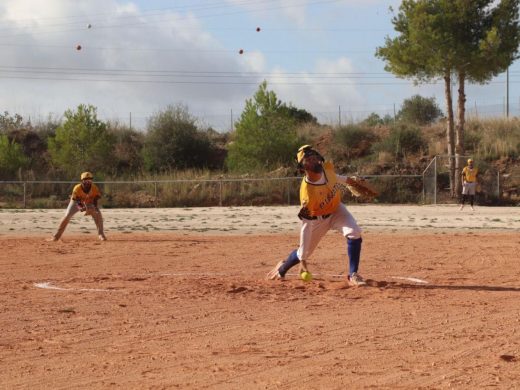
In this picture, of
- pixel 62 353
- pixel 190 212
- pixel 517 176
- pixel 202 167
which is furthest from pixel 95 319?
pixel 202 167

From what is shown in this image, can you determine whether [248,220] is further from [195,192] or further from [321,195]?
[321,195]

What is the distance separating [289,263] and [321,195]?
49.6 inches

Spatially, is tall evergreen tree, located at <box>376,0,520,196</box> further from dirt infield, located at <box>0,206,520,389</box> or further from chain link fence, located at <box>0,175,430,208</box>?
dirt infield, located at <box>0,206,520,389</box>

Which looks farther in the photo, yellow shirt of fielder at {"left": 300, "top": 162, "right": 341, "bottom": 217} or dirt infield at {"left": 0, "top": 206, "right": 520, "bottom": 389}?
yellow shirt of fielder at {"left": 300, "top": 162, "right": 341, "bottom": 217}

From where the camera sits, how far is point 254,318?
938 centimetres

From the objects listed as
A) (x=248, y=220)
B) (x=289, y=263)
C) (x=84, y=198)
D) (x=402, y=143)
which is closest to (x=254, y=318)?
(x=289, y=263)

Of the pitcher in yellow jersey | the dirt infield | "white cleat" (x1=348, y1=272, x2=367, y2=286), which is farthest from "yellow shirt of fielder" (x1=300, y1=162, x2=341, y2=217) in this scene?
the dirt infield

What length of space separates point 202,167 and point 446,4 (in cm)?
1883

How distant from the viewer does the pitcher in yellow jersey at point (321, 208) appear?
11.6 meters

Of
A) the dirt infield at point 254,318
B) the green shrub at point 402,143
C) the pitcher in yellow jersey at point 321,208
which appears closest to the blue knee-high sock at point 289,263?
the pitcher in yellow jersey at point 321,208

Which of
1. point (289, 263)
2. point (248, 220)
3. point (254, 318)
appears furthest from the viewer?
point (248, 220)

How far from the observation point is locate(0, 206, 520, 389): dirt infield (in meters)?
6.78

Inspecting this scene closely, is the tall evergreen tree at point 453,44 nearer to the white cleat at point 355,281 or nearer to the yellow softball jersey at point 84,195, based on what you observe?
the yellow softball jersey at point 84,195

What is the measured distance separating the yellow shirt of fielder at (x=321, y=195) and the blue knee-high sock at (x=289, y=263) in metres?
0.77
